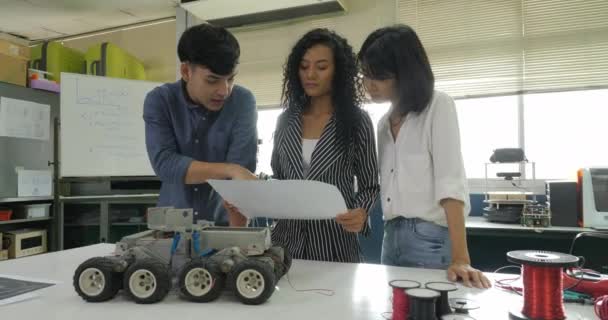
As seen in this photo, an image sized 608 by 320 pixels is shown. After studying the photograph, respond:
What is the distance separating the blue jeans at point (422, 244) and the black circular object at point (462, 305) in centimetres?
30

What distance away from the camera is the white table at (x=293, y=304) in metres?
0.80

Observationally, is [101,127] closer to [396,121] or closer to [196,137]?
[196,137]

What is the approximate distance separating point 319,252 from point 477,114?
254 centimetres

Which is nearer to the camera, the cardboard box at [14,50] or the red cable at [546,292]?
the red cable at [546,292]

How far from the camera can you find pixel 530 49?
125 inches

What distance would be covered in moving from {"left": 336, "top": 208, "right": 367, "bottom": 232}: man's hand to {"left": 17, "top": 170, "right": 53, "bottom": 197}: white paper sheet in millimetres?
3360

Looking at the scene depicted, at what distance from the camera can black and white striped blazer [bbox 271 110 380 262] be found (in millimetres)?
1288

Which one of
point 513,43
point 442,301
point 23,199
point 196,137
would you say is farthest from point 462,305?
point 23,199

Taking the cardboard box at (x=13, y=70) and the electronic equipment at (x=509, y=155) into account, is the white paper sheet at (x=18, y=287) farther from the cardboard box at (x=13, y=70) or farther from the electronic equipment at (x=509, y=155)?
the cardboard box at (x=13, y=70)

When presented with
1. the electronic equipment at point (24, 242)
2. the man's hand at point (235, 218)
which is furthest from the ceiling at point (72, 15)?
the man's hand at point (235, 218)

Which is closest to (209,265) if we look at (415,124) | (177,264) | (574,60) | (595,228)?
(177,264)

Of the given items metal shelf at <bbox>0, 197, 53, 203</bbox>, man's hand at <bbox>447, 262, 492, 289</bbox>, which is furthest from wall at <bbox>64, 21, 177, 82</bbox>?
man's hand at <bbox>447, 262, 492, 289</bbox>

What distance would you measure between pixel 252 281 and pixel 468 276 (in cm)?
53

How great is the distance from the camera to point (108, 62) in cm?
397
